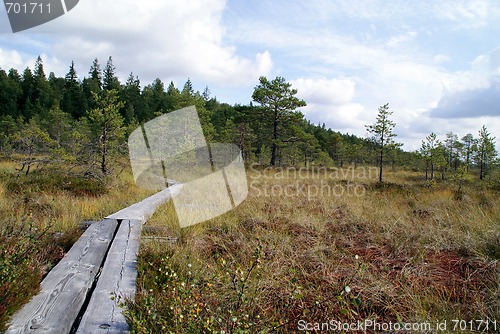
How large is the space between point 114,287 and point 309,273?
81.1 inches

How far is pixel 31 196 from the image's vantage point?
6.31m

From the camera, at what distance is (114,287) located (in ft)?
8.55

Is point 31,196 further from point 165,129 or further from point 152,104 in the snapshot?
point 152,104

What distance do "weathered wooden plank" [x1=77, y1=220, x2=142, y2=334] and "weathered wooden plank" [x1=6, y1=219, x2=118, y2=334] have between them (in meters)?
0.10

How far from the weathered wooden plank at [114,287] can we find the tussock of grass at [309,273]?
115mm

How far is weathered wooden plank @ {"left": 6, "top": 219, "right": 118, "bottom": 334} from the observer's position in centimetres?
203

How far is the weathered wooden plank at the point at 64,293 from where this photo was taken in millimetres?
2033

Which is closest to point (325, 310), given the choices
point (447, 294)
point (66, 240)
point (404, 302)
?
point (404, 302)

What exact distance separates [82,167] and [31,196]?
11.7 ft
